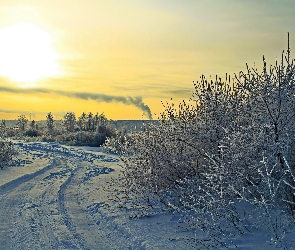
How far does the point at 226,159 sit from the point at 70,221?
369cm

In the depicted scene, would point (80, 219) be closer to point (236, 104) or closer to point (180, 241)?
point (180, 241)

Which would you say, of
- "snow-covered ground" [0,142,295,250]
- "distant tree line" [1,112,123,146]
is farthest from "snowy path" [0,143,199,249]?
"distant tree line" [1,112,123,146]

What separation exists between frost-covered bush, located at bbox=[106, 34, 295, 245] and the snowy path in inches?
25.9

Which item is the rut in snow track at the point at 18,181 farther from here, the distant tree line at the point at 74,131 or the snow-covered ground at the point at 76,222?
the distant tree line at the point at 74,131

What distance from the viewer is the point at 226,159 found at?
740cm

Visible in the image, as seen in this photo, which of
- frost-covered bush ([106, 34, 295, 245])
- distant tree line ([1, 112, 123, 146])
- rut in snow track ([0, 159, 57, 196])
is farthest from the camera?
distant tree line ([1, 112, 123, 146])

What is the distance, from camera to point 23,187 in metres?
13.1

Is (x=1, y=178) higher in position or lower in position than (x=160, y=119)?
lower

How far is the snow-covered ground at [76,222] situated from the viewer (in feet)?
24.1

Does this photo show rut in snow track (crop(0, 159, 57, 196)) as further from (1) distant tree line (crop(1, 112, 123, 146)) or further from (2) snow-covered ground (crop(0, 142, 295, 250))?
Answer: (1) distant tree line (crop(1, 112, 123, 146))

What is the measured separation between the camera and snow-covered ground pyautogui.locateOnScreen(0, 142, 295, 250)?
24.1 ft

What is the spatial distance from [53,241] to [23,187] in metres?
5.99

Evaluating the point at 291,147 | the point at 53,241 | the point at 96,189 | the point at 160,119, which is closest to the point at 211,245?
the point at 291,147

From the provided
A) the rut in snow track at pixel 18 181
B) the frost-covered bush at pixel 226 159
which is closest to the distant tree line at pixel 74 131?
the rut in snow track at pixel 18 181
